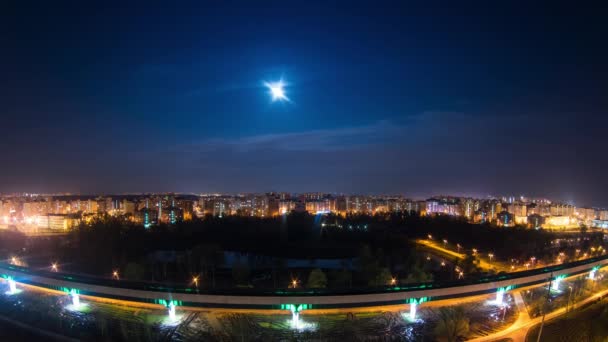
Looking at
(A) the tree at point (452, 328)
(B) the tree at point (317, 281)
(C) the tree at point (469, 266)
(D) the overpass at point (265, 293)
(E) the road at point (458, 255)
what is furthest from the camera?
(E) the road at point (458, 255)

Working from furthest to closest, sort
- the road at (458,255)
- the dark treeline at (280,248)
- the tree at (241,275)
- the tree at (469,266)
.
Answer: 1. the road at (458,255)
2. the tree at (469,266)
3. the dark treeline at (280,248)
4. the tree at (241,275)

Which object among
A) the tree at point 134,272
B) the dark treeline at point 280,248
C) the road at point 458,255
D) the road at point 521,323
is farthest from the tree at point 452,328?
the tree at point 134,272

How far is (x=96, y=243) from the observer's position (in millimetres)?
10781

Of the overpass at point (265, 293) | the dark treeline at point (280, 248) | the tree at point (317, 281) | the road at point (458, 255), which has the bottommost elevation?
the road at point (458, 255)

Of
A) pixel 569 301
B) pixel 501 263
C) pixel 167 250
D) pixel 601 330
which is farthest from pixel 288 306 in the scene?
pixel 167 250

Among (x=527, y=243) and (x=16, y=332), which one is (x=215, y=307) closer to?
(x=16, y=332)

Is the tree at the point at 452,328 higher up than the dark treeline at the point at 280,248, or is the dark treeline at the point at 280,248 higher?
the tree at the point at 452,328

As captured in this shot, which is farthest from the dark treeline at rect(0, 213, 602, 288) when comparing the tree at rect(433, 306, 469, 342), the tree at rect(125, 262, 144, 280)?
the tree at rect(433, 306, 469, 342)

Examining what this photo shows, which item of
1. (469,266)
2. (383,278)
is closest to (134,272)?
(383,278)

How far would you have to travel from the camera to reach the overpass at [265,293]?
498 centimetres

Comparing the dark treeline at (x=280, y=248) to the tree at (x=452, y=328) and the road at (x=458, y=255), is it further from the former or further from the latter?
the tree at (x=452, y=328)

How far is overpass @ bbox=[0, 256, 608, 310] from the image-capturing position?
498 cm

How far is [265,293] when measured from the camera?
16.6 feet

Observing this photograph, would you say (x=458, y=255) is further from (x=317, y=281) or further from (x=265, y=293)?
(x=265, y=293)
